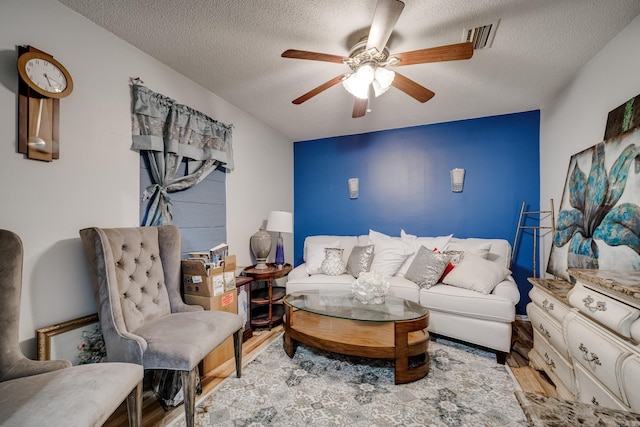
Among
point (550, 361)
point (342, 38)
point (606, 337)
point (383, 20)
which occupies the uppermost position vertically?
point (342, 38)

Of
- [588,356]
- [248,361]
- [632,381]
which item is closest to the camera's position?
[632,381]

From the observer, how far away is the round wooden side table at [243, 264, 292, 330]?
2922 millimetres

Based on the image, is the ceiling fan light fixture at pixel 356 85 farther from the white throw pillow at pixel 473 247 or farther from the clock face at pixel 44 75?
the white throw pillow at pixel 473 247

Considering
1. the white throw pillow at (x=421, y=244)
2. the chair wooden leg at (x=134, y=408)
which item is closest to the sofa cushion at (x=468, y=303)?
the white throw pillow at (x=421, y=244)

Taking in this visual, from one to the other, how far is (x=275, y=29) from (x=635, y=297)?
2382 mm

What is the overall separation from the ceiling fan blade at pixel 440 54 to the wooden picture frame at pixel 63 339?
8.47 ft

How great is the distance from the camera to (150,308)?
182 cm

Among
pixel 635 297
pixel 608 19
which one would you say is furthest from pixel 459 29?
pixel 635 297

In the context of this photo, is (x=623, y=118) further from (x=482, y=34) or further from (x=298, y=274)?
(x=298, y=274)

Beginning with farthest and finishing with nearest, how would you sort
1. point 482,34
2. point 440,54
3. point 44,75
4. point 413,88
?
point 413,88 < point 482,34 < point 440,54 < point 44,75

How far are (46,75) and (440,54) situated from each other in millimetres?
2282

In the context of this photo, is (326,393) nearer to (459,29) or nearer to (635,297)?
(635,297)

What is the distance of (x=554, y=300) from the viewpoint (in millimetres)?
1859

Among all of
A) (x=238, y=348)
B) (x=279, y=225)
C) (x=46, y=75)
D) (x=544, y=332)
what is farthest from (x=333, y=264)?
(x=46, y=75)
